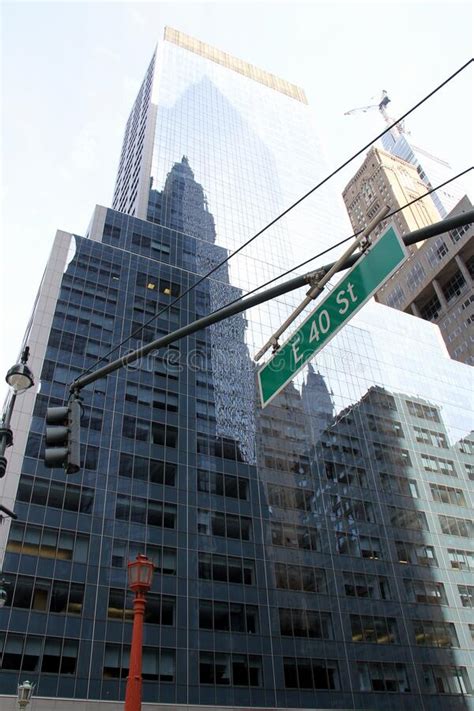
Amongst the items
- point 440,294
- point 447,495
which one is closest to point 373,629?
point 447,495

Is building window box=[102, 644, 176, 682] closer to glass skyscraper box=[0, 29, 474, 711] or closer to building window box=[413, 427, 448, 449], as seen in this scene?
glass skyscraper box=[0, 29, 474, 711]

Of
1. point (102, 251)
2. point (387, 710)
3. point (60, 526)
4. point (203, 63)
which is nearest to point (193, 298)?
point (102, 251)

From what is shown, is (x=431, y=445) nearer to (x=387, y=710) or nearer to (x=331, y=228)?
(x=387, y=710)

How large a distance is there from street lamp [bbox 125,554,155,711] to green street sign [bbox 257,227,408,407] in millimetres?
5576

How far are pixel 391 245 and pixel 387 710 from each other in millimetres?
50495

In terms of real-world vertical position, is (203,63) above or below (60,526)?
above

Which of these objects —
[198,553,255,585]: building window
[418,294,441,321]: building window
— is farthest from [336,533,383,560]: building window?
[418,294,441,321]: building window

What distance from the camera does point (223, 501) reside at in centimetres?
5025

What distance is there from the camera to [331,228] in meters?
103

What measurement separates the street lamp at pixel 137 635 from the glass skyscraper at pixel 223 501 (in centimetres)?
2121

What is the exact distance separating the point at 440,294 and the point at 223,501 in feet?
280

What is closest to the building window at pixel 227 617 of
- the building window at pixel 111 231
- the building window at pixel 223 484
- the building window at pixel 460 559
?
the building window at pixel 223 484

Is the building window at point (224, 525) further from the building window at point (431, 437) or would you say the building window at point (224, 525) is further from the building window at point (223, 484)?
the building window at point (431, 437)

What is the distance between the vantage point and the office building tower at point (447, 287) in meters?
111
